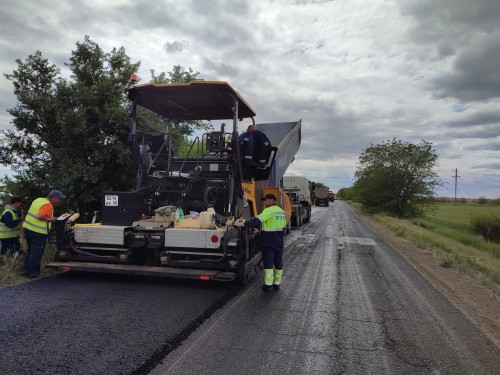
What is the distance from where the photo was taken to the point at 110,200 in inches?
246

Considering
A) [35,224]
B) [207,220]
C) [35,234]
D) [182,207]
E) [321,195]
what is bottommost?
[35,234]

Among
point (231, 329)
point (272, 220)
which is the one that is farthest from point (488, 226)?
point (231, 329)

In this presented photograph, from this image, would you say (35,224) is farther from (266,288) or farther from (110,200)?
(266,288)

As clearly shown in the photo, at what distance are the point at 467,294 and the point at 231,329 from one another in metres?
4.52

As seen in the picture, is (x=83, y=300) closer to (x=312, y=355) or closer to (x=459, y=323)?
(x=312, y=355)

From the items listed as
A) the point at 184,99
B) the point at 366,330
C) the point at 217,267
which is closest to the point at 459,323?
the point at 366,330

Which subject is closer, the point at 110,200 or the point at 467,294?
the point at 110,200

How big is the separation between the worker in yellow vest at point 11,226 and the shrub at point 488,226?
2597 centimetres

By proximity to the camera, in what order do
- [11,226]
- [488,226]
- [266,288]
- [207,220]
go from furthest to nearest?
[488,226] → [11,226] → [266,288] → [207,220]

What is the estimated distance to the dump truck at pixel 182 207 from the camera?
5.70 m

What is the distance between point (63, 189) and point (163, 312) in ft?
24.3

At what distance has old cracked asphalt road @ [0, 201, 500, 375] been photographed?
11.0 ft

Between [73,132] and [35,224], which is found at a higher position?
[73,132]

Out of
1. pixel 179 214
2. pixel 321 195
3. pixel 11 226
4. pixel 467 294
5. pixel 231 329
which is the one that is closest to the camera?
pixel 231 329
